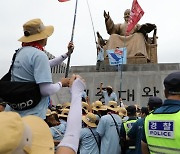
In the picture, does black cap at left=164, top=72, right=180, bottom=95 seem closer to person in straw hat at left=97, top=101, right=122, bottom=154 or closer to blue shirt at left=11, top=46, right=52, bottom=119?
blue shirt at left=11, top=46, right=52, bottom=119

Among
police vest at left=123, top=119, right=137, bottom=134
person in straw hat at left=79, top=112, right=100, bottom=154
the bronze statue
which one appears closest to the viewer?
police vest at left=123, top=119, right=137, bottom=134

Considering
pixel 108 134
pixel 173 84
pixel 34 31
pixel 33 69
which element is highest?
pixel 34 31

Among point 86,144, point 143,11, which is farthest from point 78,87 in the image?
point 143,11

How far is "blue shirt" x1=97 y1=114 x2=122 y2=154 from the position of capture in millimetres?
5007

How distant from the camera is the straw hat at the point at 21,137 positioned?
1.16 meters

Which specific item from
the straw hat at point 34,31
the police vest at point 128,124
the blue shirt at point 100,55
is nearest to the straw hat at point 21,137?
the straw hat at point 34,31

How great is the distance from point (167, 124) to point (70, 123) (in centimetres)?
89

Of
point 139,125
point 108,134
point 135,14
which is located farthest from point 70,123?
point 135,14

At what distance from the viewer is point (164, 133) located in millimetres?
2236

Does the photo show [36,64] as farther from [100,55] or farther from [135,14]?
[100,55]

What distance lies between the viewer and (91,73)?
49.8 feet

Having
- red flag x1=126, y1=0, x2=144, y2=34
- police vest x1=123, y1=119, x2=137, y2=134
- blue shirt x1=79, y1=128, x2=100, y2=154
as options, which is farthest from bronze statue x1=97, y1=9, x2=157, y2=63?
police vest x1=123, y1=119, x2=137, y2=134

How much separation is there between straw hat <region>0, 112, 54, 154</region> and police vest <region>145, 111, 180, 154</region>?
104 cm

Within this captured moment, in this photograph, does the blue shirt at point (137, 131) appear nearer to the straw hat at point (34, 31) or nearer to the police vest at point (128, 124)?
the police vest at point (128, 124)
